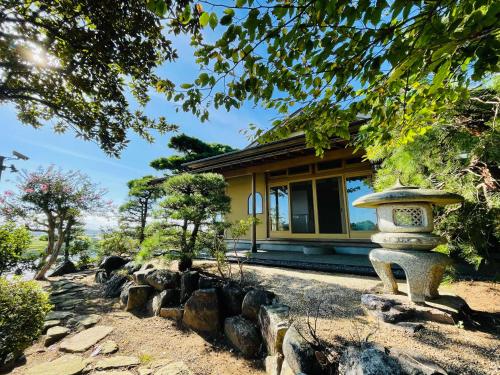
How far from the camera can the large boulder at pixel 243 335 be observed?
2.74 meters

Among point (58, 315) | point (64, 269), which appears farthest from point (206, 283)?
point (64, 269)

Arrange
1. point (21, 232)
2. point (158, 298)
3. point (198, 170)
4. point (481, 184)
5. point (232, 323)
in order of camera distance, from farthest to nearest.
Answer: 1. point (198, 170)
2. point (158, 298)
3. point (21, 232)
4. point (232, 323)
5. point (481, 184)

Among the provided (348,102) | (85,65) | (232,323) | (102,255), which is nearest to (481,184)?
(348,102)

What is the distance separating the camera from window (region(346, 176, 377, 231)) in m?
6.52

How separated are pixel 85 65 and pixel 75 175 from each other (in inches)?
197

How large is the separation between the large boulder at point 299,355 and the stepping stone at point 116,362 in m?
1.93

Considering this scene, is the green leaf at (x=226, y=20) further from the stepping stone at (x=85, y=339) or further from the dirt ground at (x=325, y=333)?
the stepping stone at (x=85, y=339)

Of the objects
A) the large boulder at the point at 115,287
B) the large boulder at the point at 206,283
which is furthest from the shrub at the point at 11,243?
the large boulder at the point at 206,283

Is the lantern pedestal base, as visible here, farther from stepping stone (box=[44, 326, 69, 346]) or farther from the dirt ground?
stepping stone (box=[44, 326, 69, 346])

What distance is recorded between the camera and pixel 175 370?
2.53 metres

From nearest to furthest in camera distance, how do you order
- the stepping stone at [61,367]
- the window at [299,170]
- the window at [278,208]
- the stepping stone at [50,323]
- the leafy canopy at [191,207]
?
1. the stepping stone at [61,367]
2. the stepping stone at [50,323]
3. the leafy canopy at [191,207]
4. the window at [299,170]
5. the window at [278,208]

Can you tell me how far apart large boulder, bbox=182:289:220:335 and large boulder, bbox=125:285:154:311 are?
1.39m

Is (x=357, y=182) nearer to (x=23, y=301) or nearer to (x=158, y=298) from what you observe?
(x=158, y=298)

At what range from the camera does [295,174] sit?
8.14 meters
